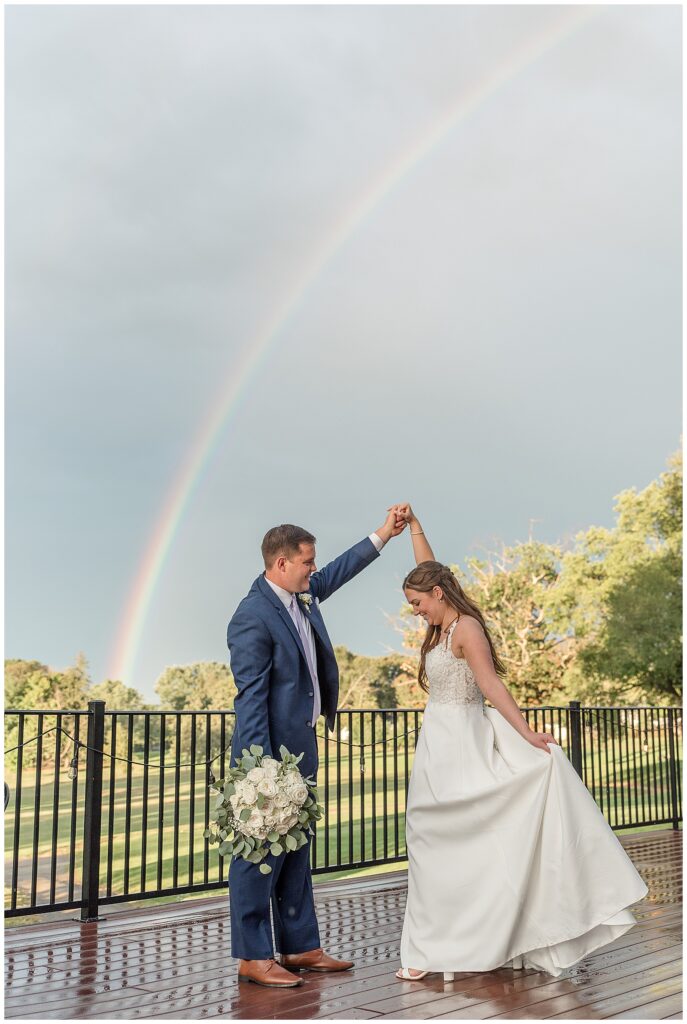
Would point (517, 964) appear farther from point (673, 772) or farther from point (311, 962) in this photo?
point (673, 772)

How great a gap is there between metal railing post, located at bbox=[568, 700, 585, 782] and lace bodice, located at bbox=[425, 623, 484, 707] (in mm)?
4575

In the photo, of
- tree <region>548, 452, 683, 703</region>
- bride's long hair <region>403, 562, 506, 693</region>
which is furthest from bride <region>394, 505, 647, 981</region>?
tree <region>548, 452, 683, 703</region>

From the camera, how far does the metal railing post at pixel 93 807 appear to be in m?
5.17

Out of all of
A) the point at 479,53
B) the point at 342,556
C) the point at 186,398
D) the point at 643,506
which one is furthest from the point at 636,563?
the point at 186,398

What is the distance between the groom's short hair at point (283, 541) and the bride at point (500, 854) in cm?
82

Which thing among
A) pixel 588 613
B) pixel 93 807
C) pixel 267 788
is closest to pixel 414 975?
pixel 267 788

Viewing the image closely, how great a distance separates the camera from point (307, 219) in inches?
1473

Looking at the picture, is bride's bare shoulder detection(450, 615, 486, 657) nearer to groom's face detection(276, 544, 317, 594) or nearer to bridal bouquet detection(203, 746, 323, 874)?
groom's face detection(276, 544, 317, 594)

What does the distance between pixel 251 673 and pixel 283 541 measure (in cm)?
57

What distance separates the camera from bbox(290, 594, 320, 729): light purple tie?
155 inches

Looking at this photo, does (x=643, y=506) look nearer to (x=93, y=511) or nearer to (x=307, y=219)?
(x=307, y=219)

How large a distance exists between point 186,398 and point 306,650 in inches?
1791

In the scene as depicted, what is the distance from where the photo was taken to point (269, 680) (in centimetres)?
382

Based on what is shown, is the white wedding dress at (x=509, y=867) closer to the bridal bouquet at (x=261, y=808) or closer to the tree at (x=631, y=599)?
the bridal bouquet at (x=261, y=808)
